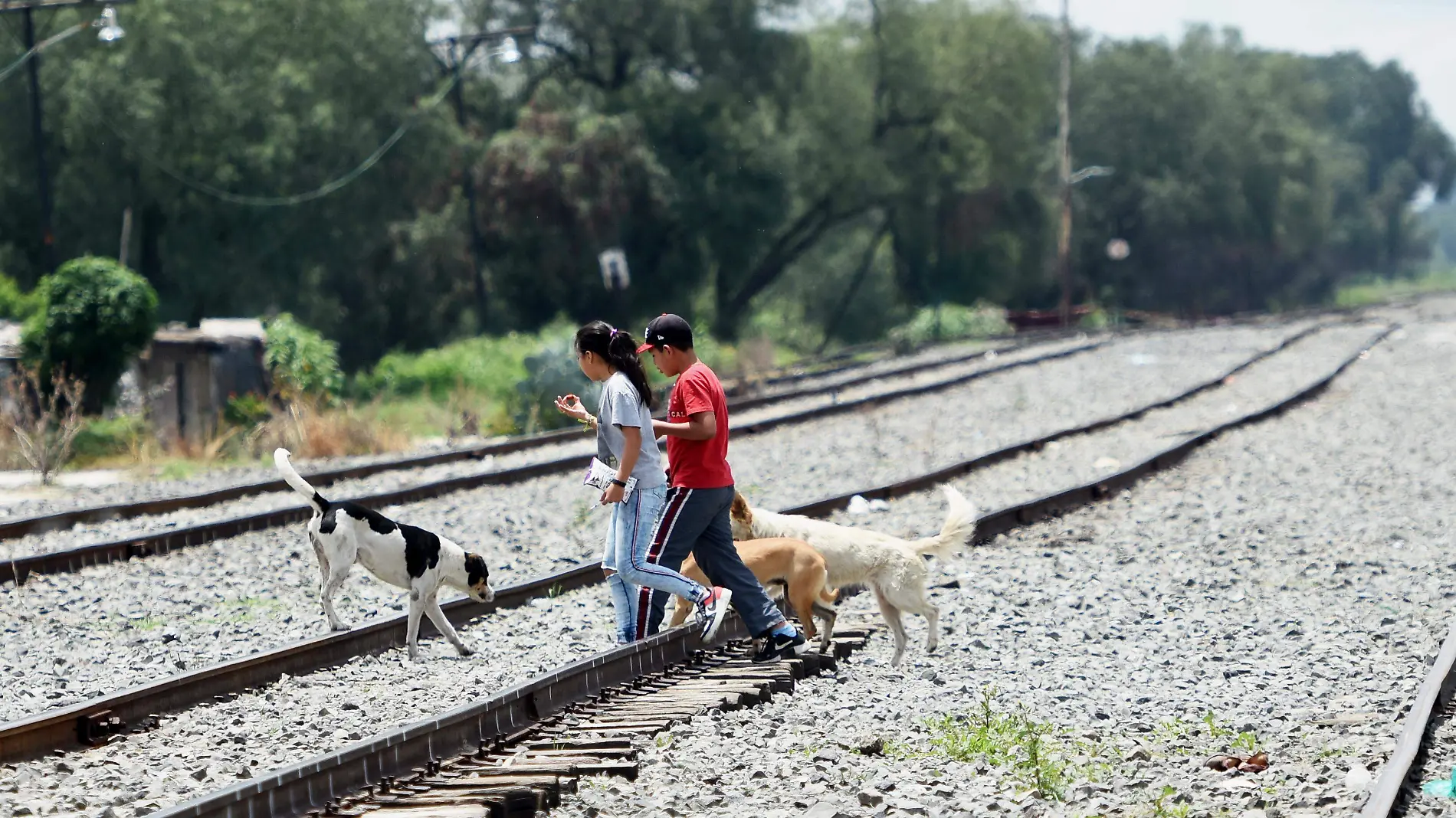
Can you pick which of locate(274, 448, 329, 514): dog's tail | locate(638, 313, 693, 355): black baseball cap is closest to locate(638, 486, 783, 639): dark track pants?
locate(638, 313, 693, 355): black baseball cap

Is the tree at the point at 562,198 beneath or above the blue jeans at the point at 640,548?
above

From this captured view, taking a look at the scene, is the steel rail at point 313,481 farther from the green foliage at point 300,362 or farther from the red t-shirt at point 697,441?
the red t-shirt at point 697,441

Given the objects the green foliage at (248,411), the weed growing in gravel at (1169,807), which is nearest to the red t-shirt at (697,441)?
the weed growing in gravel at (1169,807)

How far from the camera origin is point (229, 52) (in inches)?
1714

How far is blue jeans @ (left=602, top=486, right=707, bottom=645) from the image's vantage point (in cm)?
826

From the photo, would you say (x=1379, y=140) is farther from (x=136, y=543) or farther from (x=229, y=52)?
(x=136, y=543)

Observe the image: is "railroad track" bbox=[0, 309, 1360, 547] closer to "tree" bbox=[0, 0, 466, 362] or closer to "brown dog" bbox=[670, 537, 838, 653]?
"brown dog" bbox=[670, 537, 838, 653]

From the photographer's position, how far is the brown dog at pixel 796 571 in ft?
29.3

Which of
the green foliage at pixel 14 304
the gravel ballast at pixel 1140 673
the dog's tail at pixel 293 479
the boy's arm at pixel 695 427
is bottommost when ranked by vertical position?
the gravel ballast at pixel 1140 673

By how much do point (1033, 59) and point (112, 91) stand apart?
105 ft

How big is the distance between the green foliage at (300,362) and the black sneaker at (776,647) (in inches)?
680

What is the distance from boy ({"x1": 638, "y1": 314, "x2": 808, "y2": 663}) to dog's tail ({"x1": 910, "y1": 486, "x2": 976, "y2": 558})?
1249mm

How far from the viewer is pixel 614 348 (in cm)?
809

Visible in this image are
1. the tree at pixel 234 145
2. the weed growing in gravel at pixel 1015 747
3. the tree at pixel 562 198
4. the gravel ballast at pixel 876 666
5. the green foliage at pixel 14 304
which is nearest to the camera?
the gravel ballast at pixel 876 666
